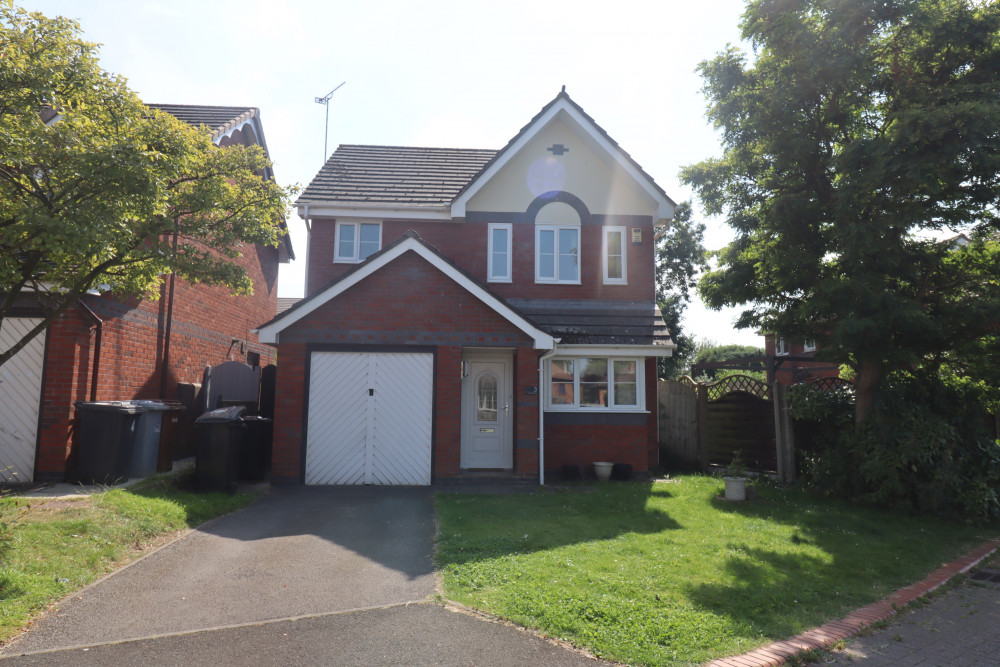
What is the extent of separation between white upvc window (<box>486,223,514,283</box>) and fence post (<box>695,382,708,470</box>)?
18.0ft

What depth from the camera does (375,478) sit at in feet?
37.2

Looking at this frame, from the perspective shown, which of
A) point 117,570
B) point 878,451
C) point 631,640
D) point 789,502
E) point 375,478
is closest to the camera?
point 631,640

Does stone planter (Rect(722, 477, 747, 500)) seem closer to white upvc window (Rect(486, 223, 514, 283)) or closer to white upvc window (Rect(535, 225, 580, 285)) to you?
white upvc window (Rect(535, 225, 580, 285))

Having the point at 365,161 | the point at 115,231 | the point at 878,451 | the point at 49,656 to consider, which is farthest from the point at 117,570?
the point at 365,161

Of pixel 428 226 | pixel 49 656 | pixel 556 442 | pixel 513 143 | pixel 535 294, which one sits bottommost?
pixel 49 656

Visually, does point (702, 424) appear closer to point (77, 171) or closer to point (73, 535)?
point (73, 535)

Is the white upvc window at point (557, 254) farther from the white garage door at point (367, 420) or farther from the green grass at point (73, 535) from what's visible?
the green grass at point (73, 535)

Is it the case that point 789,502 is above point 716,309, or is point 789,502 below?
below

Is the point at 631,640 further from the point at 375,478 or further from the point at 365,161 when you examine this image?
the point at 365,161

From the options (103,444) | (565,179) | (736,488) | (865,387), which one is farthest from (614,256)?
(103,444)

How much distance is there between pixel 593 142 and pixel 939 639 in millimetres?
11725

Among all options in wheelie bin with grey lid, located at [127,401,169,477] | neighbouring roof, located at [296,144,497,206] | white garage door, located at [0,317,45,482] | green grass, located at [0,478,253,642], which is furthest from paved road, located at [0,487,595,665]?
neighbouring roof, located at [296,144,497,206]

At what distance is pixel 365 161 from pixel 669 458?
11101 mm

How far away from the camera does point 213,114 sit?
15.9 metres
